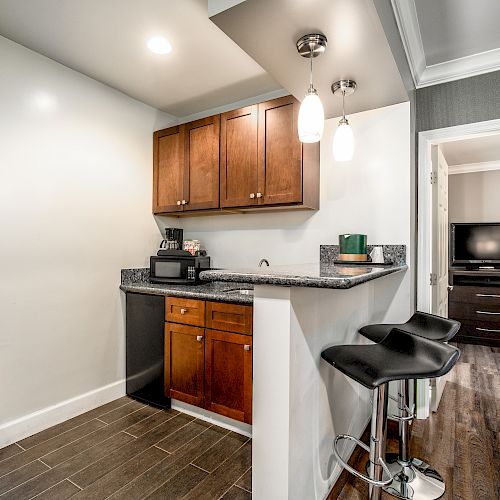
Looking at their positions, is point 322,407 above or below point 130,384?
above

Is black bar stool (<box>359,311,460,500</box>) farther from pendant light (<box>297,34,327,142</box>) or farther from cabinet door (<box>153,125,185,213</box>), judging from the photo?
cabinet door (<box>153,125,185,213</box>)

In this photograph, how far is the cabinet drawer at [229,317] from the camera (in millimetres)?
2152

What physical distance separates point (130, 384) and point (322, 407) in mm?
1826

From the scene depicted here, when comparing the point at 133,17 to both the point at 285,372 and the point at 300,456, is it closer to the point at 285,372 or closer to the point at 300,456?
the point at 285,372

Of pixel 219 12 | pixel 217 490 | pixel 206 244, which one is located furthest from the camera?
pixel 206 244

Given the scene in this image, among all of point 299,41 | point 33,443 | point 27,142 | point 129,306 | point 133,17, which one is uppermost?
point 133,17

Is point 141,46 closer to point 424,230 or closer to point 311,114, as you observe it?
point 311,114

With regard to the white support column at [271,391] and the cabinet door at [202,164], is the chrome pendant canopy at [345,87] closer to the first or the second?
the cabinet door at [202,164]

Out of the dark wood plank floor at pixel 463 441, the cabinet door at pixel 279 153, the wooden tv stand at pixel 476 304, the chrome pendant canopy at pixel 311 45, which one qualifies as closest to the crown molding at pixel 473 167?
the wooden tv stand at pixel 476 304

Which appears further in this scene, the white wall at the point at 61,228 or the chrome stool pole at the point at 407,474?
the white wall at the point at 61,228

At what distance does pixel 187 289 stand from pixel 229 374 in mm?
705

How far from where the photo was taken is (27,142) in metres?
2.25

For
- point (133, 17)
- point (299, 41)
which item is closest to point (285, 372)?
point (299, 41)

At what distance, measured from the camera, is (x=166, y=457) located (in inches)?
78.2
